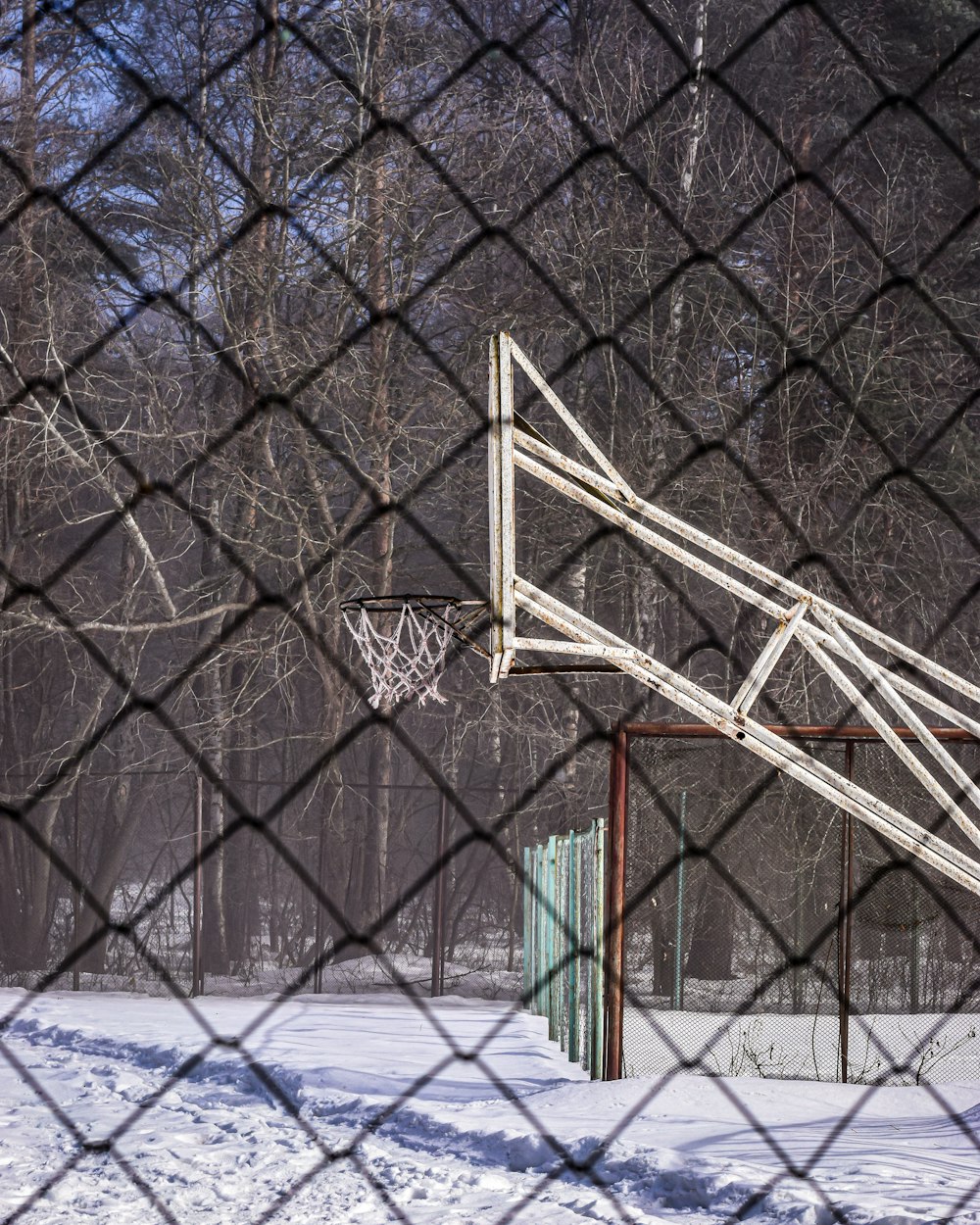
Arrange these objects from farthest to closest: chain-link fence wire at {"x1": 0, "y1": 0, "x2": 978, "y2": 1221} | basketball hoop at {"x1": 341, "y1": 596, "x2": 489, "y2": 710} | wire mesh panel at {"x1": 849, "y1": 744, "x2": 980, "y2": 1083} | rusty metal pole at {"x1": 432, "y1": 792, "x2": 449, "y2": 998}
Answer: chain-link fence wire at {"x1": 0, "y1": 0, "x2": 978, "y2": 1221} → rusty metal pole at {"x1": 432, "y1": 792, "x2": 449, "y2": 998} → wire mesh panel at {"x1": 849, "y1": 744, "x2": 980, "y2": 1083} → basketball hoop at {"x1": 341, "y1": 596, "x2": 489, "y2": 710}

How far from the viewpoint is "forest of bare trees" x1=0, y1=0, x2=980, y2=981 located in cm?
478

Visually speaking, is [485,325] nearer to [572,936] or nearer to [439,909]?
[439,909]

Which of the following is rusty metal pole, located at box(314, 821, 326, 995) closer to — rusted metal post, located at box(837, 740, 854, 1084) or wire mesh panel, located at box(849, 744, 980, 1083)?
wire mesh panel, located at box(849, 744, 980, 1083)

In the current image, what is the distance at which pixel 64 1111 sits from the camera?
2670 millimetres

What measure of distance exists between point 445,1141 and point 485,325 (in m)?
3.45

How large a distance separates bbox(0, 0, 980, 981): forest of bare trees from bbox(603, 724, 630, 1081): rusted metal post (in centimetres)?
180

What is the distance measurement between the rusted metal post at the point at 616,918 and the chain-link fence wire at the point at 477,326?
5.47 feet

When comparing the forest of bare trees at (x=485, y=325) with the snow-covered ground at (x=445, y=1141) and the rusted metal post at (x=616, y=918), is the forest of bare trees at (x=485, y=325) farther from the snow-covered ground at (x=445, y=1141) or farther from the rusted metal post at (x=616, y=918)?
the rusted metal post at (x=616, y=918)

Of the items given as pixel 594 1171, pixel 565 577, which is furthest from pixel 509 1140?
pixel 565 577

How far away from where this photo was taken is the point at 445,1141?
2420 millimetres

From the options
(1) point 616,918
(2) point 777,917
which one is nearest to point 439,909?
(2) point 777,917

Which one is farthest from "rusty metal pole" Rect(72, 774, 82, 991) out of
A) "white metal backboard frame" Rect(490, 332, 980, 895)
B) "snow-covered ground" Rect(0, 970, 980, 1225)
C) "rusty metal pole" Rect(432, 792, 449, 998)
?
"white metal backboard frame" Rect(490, 332, 980, 895)

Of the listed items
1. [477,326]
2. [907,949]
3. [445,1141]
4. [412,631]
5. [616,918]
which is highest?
[477,326]

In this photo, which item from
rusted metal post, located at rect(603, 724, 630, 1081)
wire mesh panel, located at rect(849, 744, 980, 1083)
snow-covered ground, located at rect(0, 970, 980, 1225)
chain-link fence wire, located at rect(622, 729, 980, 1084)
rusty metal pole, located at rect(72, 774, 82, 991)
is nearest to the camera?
snow-covered ground, located at rect(0, 970, 980, 1225)
